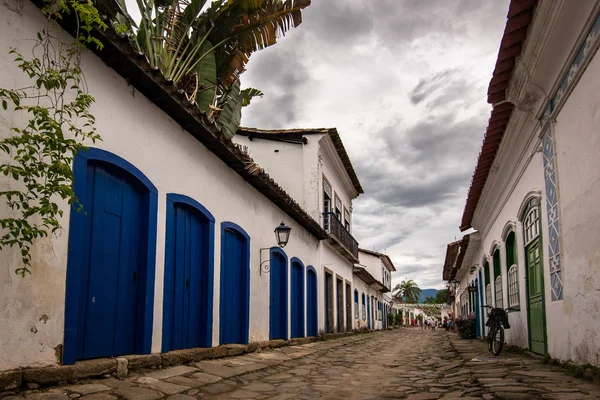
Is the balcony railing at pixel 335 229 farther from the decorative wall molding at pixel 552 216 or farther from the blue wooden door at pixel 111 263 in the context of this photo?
the blue wooden door at pixel 111 263

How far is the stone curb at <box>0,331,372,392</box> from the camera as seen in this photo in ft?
12.9

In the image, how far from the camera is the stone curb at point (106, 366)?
12.9 feet

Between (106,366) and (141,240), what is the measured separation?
5.11ft

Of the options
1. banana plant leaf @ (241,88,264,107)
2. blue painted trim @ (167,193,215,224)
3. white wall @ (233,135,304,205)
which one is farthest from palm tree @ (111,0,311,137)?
white wall @ (233,135,304,205)

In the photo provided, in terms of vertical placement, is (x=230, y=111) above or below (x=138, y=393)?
above

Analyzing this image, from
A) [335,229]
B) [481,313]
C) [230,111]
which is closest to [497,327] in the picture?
[230,111]

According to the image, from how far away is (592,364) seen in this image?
16.3ft

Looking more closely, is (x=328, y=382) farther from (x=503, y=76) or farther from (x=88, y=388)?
(x=503, y=76)

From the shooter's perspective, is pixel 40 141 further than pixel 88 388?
No

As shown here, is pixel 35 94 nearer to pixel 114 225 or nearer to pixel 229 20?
pixel 114 225

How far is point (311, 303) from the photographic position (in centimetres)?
1471

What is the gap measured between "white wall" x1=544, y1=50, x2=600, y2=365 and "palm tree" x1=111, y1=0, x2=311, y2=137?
15.1 feet

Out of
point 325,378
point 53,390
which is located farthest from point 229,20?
point 53,390

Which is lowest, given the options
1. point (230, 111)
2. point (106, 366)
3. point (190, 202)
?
point (106, 366)
